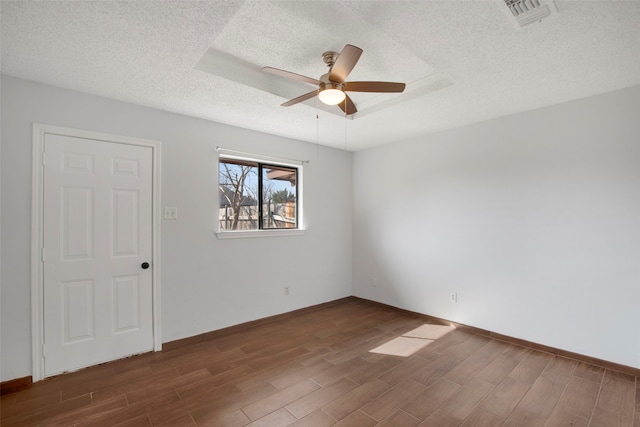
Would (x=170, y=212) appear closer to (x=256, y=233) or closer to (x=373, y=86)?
(x=256, y=233)

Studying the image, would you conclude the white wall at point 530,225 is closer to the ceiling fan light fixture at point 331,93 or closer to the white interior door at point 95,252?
the ceiling fan light fixture at point 331,93

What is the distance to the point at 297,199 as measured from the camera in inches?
175

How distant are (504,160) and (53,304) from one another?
15.3 ft

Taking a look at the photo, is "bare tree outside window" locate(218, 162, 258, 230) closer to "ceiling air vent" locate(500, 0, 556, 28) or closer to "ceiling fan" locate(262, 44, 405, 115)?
"ceiling fan" locate(262, 44, 405, 115)

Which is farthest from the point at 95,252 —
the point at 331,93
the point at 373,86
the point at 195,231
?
the point at 373,86

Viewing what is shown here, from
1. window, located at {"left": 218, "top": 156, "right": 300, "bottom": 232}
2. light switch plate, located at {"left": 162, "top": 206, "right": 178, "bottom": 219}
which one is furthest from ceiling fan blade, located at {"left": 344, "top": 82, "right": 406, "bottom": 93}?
light switch plate, located at {"left": 162, "top": 206, "right": 178, "bottom": 219}

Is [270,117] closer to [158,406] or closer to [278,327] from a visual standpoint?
[278,327]

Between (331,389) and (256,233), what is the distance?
2.07 metres

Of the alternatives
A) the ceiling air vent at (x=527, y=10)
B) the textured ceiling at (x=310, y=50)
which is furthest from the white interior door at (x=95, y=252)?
the ceiling air vent at (x=527, y=10)

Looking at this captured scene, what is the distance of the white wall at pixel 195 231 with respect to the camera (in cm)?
239

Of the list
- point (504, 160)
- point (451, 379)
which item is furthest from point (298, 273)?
point (504, 160)

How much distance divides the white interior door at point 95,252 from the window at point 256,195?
0.88 m

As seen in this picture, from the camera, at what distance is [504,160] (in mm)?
3391

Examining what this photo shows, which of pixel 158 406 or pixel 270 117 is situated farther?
pixel 270 117
